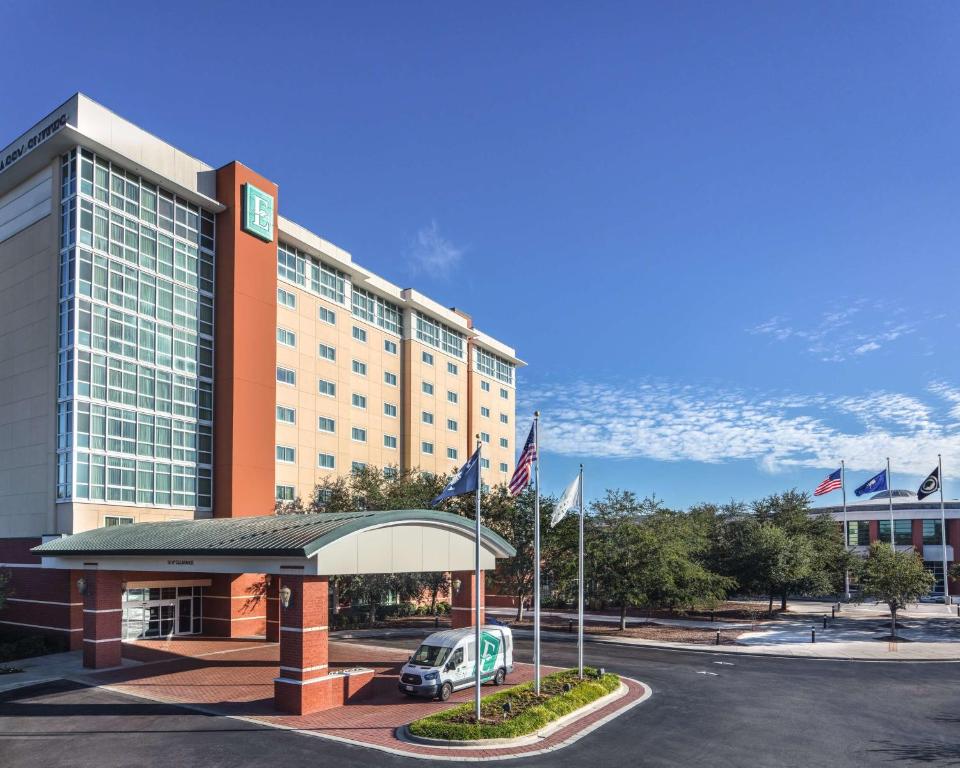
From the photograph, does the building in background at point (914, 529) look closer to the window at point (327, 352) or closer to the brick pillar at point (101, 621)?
the window at point (327, 352)

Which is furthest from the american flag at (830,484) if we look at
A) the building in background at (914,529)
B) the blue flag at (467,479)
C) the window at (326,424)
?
the blue flag at (467,479)

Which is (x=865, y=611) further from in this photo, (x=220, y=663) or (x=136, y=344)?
(x=136, y=344)

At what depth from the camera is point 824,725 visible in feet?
72.4

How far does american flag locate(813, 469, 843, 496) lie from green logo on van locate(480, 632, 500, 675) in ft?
141

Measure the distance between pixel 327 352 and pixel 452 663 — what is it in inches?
1372

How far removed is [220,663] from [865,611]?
48.3 metres

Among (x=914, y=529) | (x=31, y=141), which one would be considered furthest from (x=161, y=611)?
(x=914, y=529)

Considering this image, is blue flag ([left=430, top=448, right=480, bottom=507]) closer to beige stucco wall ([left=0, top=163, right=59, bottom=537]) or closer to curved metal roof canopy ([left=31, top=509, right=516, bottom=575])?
curved metal roof canopy ([left=31, top=509, right=516, bottom=575])

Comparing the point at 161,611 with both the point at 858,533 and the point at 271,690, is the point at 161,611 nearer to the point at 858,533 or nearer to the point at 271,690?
the point at 271,690

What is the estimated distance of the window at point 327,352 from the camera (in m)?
55.1

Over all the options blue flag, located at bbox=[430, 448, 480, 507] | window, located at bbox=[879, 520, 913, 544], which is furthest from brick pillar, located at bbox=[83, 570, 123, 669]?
window, located at bbox=[879, 520, 913, 544]

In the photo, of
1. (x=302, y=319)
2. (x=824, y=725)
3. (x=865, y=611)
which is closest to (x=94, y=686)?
(x=824, y=725)

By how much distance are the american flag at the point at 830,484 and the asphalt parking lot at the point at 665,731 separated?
106ft

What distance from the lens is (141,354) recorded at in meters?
40.8
